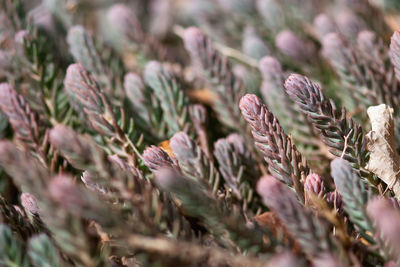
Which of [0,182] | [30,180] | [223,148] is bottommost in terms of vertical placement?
[0,182]

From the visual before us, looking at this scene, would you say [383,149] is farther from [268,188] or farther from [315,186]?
[268,188]

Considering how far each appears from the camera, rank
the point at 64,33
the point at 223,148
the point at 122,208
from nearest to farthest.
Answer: the point at 122,208
the point at 223,148
the point at 64,33

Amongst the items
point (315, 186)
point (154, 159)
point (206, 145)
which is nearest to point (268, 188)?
point (315, 186)

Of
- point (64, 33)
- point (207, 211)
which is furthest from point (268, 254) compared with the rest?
point (64, 33)

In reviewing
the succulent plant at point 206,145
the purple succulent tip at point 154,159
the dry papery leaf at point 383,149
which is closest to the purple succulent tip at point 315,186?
the succulent plant at point 206,145

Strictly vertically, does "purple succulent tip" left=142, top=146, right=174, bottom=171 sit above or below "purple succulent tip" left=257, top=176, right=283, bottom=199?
below

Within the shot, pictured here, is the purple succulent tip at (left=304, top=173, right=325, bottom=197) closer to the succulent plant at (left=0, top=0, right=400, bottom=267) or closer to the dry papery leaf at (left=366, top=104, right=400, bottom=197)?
the succulent plant at (left=0, top=0, right=400, bottom=267)

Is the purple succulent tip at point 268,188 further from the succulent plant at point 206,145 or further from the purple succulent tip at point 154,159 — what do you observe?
the purple succulent tip at point 154,159

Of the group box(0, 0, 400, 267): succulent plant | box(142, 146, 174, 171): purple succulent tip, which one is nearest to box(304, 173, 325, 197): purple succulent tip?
box(0, 0, 400, 267): succulent plant

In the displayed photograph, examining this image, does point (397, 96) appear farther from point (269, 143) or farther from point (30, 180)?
point (30, 180)

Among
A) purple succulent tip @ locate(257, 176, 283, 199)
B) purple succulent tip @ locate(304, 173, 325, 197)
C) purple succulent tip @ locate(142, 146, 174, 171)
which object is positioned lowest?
purple succulent tip @ locate(304, 173, 325, 197)

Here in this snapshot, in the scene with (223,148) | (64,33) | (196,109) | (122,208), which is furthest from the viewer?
(64,33)
